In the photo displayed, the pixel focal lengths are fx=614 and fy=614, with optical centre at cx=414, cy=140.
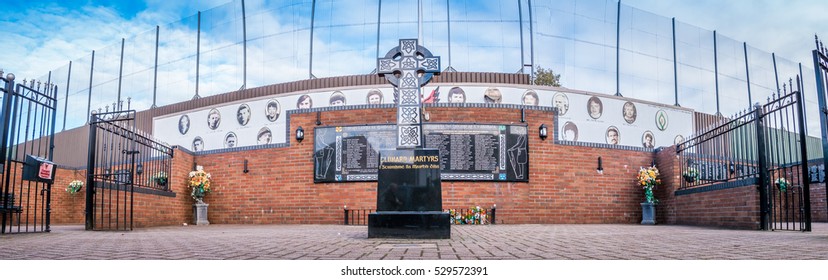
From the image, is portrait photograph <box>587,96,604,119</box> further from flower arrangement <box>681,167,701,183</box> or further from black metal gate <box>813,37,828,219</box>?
black metal gate <box>813,37,828,219</box>

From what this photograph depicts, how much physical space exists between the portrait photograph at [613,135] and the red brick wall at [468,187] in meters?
2.10

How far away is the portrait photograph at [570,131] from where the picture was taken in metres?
14.0

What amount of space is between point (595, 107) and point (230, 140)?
29.3 ft

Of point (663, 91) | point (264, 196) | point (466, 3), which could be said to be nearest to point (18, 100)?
point (264, 196)

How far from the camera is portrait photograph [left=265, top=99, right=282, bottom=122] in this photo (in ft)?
47.7

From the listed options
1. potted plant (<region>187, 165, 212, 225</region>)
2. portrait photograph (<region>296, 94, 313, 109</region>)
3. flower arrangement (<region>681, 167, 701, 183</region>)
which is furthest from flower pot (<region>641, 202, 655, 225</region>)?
potted plant (<region>187, 165, 212, 225</region>)

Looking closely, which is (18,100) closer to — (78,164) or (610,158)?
(610,158)

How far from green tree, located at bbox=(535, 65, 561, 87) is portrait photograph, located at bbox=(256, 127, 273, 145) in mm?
6986

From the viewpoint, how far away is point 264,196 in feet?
40.8

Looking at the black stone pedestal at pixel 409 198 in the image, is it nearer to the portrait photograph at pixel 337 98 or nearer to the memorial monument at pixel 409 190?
the memorial monument at pixel 409 190

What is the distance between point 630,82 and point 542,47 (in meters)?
2.98

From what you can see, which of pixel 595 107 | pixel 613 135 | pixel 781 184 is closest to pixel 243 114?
pixel 595 107

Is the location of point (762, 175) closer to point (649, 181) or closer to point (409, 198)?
point (649, 181)

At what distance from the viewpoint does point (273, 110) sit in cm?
1461
